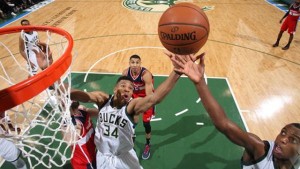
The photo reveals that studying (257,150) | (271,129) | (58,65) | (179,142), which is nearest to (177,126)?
(179,142)

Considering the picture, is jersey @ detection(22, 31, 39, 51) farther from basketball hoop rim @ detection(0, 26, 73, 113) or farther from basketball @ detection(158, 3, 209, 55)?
basketball @ detection(158, 3, 209, 55)

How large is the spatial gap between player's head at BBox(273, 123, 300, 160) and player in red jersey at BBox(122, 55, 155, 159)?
7.03 ft

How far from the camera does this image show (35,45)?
405 cm

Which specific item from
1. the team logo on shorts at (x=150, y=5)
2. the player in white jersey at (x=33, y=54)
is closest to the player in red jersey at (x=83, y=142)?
the player in white jersey at (x=33, y=54)

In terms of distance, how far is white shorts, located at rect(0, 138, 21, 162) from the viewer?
3.01 m

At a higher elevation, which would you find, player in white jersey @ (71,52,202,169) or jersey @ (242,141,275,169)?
jersey @ (242,141,275,169)

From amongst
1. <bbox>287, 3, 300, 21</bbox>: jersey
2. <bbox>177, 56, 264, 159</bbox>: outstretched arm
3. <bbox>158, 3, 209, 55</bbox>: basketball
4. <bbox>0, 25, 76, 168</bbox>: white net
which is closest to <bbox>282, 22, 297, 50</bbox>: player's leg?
<bbox>287, 3, 300, 21</bbox>: jersey

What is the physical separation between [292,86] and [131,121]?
15.7 ft

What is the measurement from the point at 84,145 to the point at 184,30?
1.76 m

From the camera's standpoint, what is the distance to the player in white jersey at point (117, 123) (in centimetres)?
258

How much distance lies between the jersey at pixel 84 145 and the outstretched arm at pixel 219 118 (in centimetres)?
162

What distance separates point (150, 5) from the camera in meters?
12.4

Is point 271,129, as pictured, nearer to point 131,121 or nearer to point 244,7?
point 131,121

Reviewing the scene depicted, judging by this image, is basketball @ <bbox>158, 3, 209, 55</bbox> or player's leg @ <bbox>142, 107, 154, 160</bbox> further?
player's leg @ <bbox>142, 107, 154, 160</bbox>
